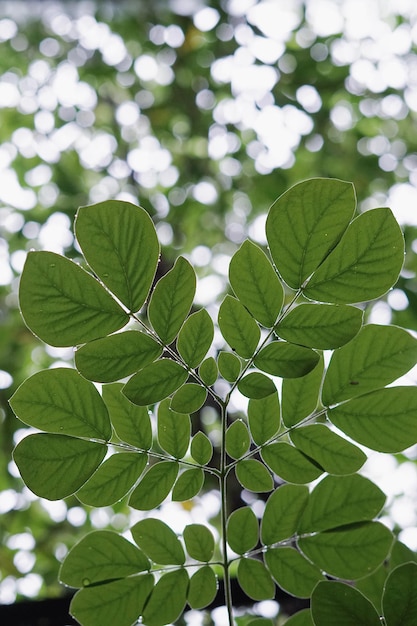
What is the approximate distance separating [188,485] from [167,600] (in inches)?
4.7

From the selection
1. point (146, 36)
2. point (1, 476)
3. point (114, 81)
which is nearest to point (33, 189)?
point (114, 81)

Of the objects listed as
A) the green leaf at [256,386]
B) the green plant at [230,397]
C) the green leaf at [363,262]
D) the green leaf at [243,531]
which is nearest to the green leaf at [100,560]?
the green plant at [230,397]

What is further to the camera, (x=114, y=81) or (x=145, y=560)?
(x=114, y=81)

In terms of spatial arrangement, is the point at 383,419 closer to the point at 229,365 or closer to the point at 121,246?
the point at 229,365

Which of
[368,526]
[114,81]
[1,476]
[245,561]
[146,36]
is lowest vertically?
[1,476]

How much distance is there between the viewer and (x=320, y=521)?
0.68m

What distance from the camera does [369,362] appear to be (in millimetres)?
633

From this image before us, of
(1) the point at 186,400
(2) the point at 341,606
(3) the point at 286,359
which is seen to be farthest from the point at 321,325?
(2) the point at 341,606

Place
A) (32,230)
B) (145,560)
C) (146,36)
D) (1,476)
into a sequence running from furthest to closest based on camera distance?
(146,36) → (32,230) → (1,476) → (145,560)

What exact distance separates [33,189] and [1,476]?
1513mm

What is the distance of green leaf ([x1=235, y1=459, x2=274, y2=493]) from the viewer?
694 millimetres

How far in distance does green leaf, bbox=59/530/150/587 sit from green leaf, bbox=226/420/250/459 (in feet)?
0.47

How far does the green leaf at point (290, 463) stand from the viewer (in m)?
0.66

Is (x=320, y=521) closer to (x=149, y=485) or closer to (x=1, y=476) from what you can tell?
(x=149, y=485)
